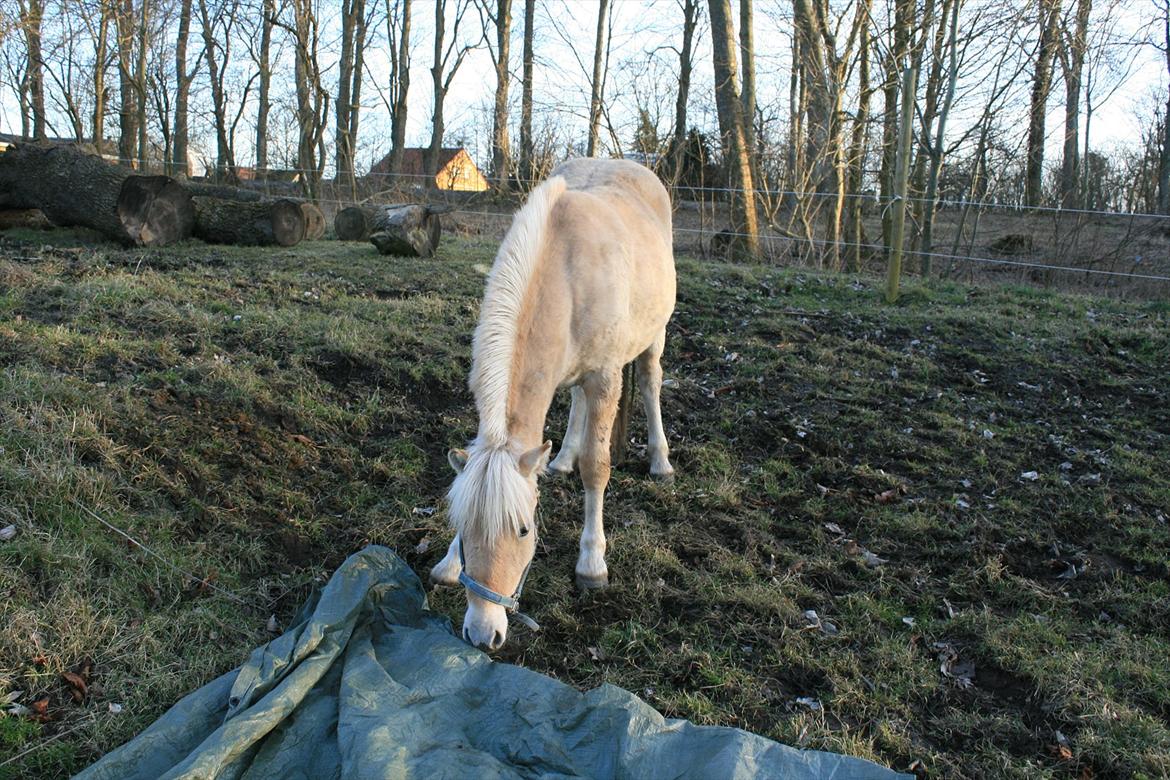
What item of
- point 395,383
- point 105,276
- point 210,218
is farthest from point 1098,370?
point 210,218

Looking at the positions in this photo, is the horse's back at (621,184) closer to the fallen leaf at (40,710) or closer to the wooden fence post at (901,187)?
the fallen leaf at (40,710)

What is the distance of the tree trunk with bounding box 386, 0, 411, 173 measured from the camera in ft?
70.9

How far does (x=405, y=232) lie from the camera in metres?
9.96

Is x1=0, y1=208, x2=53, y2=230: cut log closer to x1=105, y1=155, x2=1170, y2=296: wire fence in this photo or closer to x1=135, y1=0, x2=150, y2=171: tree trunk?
x1=105, y1=155, x2=1170, y2=296: wire fence

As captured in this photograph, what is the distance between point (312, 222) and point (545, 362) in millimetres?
8963

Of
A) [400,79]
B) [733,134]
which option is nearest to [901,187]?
[733,134]

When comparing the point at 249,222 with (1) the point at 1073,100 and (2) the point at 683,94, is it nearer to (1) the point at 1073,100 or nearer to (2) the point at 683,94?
(2) the point at 683,94

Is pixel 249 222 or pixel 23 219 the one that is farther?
pixel 249 222

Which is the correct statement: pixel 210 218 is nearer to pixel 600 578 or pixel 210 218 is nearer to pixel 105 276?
pixel 105 276

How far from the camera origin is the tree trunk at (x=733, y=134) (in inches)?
483

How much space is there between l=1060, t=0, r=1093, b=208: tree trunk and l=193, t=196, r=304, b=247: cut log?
12.0m

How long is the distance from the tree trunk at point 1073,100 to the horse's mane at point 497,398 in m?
12.5

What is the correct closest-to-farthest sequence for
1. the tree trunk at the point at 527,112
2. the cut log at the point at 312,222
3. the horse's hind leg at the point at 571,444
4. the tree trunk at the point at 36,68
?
the horse's hind leg at the point at 571,444
the cut log at the point at 312,222
the tree trunk at the point at 527,112
the tree trunk at the point at 36,68

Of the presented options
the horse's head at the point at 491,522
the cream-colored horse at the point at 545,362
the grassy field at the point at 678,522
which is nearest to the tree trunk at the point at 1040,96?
the grassy field at the point at 678,522
